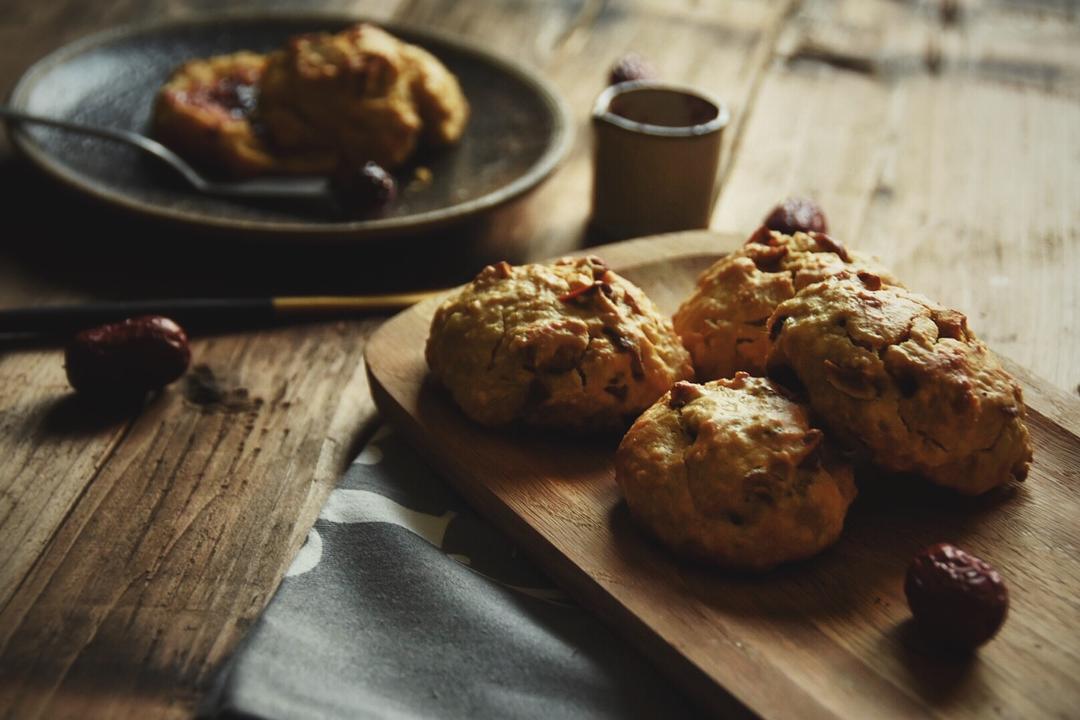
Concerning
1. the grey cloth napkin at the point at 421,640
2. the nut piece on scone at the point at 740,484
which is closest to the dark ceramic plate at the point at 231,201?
the grey cloth napkin at the point at 421,640

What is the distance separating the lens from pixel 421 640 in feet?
5.08

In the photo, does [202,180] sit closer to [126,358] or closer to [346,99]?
[346,99]

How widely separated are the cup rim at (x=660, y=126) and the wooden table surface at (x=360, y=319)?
31 centimetres

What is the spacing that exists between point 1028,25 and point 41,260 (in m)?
3.45

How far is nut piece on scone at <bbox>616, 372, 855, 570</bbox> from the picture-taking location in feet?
5.04

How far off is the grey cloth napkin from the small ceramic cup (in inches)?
46.2

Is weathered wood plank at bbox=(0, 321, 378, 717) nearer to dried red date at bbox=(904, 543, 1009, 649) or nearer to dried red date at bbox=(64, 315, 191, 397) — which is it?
dried red date at bbox=(64, 315, 191, 397)

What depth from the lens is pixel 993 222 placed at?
2863 millimetres

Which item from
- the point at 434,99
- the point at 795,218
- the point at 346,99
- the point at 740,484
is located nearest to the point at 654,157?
the point at 795,218

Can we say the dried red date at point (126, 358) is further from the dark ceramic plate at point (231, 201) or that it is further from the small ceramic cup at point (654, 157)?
the small ceramic cup at point (654, 157)

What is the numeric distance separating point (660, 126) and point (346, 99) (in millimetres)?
795

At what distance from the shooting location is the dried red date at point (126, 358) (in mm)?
2020

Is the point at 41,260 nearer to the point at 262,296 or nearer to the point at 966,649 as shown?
the point at 262,296

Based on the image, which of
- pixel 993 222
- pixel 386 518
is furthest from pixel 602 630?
pixel 993 222
